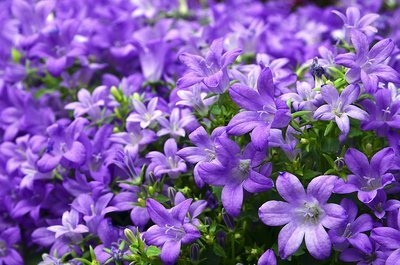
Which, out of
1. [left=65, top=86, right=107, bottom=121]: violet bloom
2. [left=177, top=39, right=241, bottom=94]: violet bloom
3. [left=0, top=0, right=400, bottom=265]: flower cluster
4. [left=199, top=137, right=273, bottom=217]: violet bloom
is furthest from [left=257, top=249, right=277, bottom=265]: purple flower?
[left=65, top=86, right=107, bottom=121]: violet bloom

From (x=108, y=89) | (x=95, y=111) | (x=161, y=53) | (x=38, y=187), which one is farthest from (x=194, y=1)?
(x=38, y=187)

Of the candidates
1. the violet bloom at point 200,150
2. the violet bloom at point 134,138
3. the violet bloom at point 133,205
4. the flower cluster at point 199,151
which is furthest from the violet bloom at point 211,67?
the violet bloom at point 133,205

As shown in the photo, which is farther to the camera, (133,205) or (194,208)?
(133,205)

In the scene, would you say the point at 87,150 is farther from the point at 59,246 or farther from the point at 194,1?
the point at 194,1

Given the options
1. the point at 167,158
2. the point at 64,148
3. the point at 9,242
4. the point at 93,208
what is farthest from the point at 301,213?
the point at 9,242

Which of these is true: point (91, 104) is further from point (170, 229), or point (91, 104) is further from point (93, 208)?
point (170, 229)
